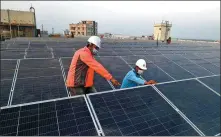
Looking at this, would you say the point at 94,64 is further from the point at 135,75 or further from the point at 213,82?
the point at 213,82

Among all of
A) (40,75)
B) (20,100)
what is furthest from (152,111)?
(40,75)

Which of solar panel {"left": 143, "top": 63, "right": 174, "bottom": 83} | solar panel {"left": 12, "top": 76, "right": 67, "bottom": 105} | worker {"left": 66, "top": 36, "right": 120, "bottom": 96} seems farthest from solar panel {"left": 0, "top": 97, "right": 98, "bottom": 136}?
solar panel {"left": 143, "top": 63, "right": 174, "bottom": 83}

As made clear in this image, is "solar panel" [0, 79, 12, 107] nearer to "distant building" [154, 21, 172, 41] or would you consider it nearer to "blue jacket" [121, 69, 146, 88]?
"blue jacket" [121, 69, 146, 88]

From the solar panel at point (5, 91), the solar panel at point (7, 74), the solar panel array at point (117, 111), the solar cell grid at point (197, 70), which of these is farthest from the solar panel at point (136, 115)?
the solar cell grid at point (197, 70)

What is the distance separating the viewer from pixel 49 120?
11.5 ft

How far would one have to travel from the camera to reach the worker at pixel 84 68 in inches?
200

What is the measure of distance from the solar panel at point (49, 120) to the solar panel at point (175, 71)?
7.47 metres

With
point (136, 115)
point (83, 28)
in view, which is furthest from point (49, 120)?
point (83, 28)

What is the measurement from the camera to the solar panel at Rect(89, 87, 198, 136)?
3.62 m

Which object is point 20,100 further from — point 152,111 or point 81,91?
point 152,111

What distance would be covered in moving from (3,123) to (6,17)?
55.9 metres

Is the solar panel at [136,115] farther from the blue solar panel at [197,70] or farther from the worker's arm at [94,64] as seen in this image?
the blue solar panel at [197,70]

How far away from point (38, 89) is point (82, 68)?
2.93m

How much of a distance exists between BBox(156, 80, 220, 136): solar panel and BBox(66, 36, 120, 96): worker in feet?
5.55
